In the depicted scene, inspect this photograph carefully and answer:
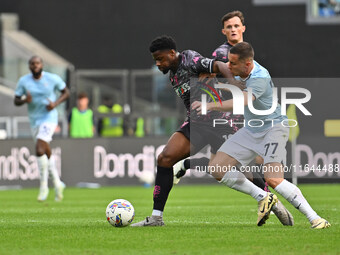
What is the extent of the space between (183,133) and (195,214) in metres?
2.18

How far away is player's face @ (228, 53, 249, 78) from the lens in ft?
26.2

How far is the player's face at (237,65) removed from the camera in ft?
26.2

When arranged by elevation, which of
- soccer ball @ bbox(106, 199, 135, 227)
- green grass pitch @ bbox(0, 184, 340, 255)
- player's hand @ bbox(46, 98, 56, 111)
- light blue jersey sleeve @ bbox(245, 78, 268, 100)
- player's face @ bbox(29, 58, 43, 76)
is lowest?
green grass pitch @ bbox(0, 184, 340, 255)

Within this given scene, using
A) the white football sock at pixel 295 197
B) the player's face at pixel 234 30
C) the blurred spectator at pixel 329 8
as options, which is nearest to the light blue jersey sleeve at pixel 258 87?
the white football sock at pixel 295 197

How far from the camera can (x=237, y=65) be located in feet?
26.3

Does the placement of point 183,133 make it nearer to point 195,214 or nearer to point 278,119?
point 278,119

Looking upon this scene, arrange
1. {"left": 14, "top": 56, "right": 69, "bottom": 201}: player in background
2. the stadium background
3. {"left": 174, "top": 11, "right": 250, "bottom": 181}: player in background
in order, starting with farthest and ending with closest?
the stadium background
{"left": 14, "top": 56, "right": 69, "bottom": 201}: player in background
{"left": 174, "top": 11, "right": 250, "bottom": 181}: player in background

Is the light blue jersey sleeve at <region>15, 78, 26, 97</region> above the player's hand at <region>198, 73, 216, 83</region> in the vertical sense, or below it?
above

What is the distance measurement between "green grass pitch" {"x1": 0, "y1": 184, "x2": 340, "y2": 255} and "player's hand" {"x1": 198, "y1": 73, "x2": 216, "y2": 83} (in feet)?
4.70

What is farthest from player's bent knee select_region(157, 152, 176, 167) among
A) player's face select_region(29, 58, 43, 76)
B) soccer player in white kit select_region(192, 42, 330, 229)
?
player's face select_region(29, 58, 43, 76)

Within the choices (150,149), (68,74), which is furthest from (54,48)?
(150,149)

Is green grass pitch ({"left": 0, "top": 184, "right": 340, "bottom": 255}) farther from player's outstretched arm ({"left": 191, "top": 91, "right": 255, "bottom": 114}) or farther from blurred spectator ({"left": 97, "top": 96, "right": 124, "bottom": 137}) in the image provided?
blurred spectator ({"left": 97, "top": 96, "right": 124, "bottom": 137})

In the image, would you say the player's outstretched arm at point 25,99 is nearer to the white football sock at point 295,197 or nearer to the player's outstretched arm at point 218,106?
the player's outstretched arm at point 218,106

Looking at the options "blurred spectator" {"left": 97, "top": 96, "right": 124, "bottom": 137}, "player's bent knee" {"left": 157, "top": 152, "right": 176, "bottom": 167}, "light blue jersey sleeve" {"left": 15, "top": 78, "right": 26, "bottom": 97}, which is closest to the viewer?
"player's bent knee" {"left": 157, "top": 152, "right": 176, "bottom": 167}
